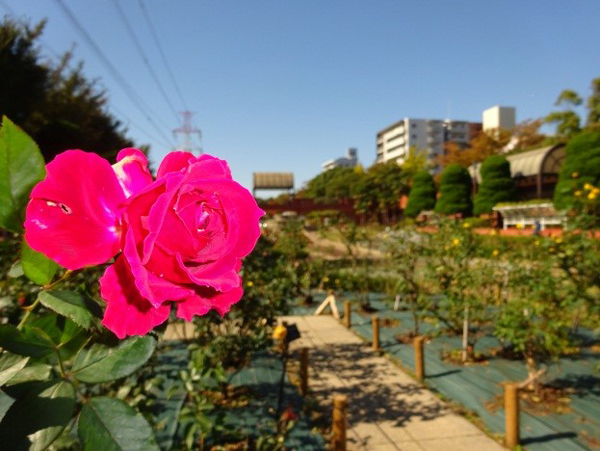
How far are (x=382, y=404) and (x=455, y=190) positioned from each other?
20.2 metres

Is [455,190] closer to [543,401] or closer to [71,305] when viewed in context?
[543,401]

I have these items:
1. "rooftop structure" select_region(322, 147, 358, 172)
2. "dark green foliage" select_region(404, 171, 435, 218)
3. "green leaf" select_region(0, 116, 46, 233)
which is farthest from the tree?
"rooftop structure" select_region(322, 147, 358, 172)

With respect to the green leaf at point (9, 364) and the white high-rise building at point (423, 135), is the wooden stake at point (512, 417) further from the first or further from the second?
the white high-rise building at point (423, 135)

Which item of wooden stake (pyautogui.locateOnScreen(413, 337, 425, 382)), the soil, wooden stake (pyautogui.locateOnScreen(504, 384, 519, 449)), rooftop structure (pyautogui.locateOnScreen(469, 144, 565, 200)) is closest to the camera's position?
wooden stake (pyautogui.locateOnScreen(504, 384, 519, 449))

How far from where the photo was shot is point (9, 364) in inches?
16.7

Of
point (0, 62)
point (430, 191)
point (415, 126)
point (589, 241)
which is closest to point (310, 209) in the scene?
point (430, 191)

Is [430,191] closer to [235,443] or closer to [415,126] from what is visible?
[235,443]

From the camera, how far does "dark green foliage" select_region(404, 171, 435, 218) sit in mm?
29984

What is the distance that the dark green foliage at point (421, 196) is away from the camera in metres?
30.0

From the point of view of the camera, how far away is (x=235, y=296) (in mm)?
399

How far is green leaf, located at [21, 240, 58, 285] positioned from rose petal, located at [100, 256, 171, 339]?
0.38 ft

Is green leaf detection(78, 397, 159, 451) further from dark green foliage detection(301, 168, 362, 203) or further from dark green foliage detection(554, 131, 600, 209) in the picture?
dark green foliage detection(301, 168, 362, 203)

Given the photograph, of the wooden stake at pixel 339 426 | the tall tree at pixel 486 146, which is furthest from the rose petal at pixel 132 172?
the tall tree at pixel 486 146

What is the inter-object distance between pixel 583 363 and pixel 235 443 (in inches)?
193
